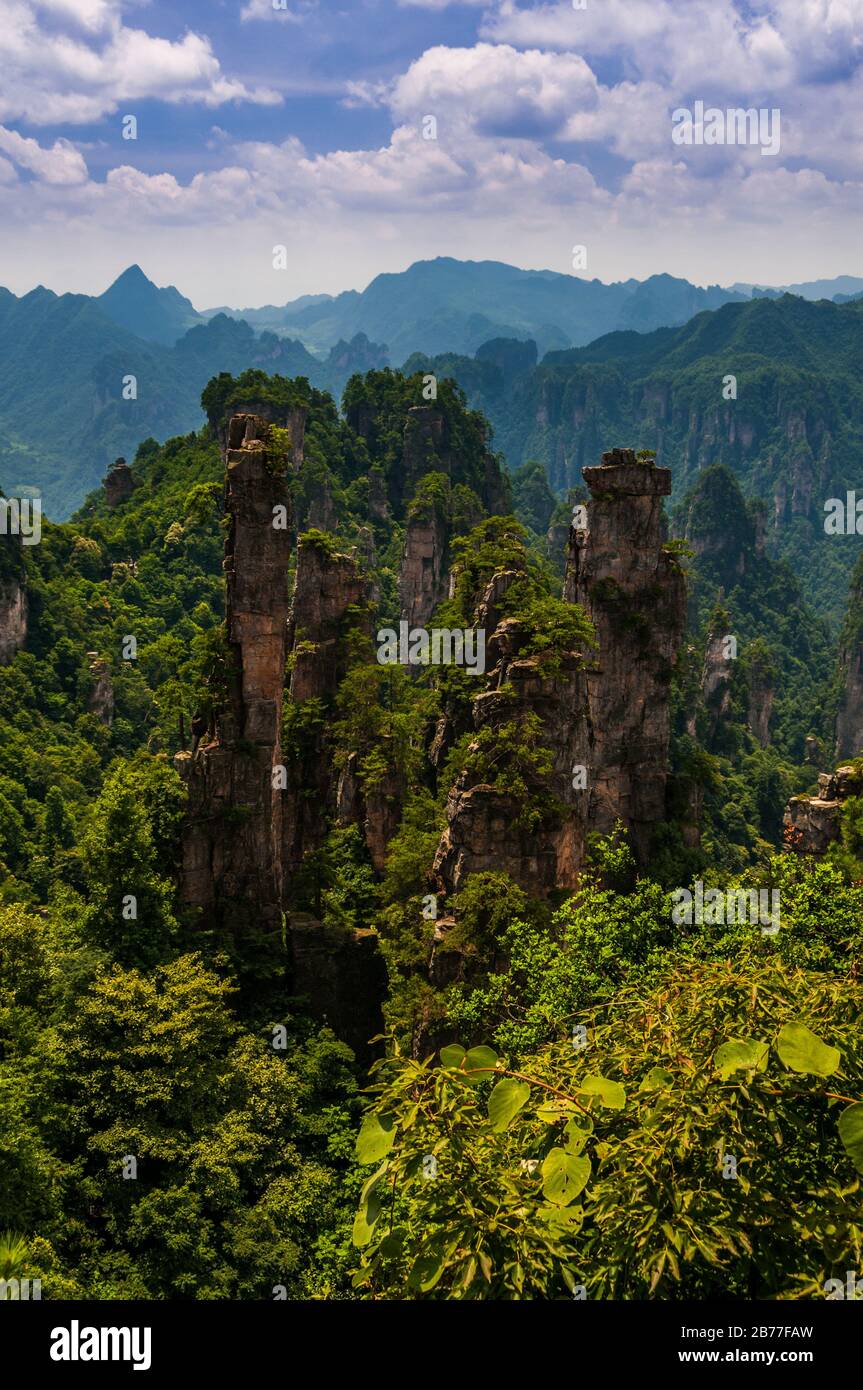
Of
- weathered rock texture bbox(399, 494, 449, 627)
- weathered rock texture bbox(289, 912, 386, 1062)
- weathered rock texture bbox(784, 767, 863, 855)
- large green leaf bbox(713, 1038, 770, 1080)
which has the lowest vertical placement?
weathered rock texture bbox(289, 912, 386, 1062)

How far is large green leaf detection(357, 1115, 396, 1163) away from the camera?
5551 millimetres

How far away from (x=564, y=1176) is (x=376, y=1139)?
927mm

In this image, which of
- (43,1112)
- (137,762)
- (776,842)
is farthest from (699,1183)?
(776,842)

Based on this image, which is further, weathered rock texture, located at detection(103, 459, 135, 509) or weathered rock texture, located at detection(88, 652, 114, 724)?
weathered rock texture, located at detection(103, 459, 135, 509)

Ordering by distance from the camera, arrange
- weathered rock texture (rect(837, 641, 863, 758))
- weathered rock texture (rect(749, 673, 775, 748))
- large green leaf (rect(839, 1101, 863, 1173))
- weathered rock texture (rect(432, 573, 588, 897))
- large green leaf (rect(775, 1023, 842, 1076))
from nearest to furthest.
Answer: large green leaf (rect(839, 1101, 863, 1173)) < large green leaf (rect(775, 1023, 842, 1076)) < weathered rock texture (rect(432, 573, 588, 897)) < weathered rock texture (rect(749, 673, 775, 748)) < weathered rock texture (rect(837, 641, 863, 758))

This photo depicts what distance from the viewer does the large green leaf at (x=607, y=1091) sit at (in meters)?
5.67

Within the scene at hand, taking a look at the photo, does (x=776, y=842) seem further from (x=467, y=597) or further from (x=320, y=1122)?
(x=320, y=1122)

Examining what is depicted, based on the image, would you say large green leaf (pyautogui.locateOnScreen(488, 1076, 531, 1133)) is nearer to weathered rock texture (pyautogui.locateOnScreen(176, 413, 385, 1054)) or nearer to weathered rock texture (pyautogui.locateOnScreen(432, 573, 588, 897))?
weathered rock texture (pyautogui.locateOnScreen(432, 573, 588, 897))

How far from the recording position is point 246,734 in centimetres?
3030

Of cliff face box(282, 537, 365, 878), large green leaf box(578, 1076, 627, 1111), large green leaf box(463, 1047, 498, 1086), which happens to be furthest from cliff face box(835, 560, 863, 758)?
large green leaf box(578, 1076, 627, 1111)

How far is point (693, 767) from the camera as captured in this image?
38219 millimetres

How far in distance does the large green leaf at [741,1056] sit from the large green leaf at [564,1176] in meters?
Result: 0.82

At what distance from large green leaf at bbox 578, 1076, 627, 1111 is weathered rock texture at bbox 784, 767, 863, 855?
3048cm
